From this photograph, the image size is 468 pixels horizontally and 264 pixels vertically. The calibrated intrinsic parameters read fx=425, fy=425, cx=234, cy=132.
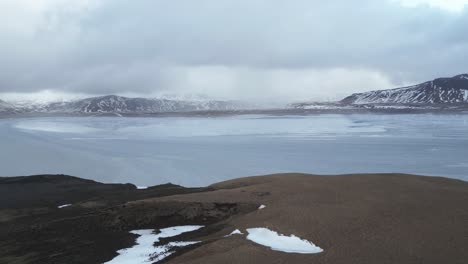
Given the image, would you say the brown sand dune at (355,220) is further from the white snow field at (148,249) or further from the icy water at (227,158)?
the icy water at (227,158)

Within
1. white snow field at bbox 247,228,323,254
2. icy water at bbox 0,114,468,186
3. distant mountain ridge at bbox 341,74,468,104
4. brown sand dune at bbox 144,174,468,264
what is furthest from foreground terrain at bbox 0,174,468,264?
distant mountain ridge at bbox 341,74,468,104

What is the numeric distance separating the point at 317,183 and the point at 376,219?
11.3 ft

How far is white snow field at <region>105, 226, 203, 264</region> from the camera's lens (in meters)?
6.50

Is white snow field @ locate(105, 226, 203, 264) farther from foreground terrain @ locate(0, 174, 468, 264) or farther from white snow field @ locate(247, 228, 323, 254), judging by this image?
white snow field @ locate(247, 228, 323, 254)

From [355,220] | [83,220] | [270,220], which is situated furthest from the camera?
[83,220]

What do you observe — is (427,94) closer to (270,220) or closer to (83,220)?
(270,220)

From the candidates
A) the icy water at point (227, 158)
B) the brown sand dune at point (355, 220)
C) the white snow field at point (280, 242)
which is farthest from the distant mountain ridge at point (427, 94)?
the white snow field at point (280, 242)

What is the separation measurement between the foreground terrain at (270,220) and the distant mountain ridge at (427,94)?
432ft

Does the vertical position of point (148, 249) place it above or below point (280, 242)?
below

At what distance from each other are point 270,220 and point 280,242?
1011 millimetres

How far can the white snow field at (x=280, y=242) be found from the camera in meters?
6.24

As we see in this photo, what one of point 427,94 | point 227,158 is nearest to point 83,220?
point 227,158

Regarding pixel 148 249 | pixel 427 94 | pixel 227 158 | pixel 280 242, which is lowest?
pixel 227 158

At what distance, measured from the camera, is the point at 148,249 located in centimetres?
696
